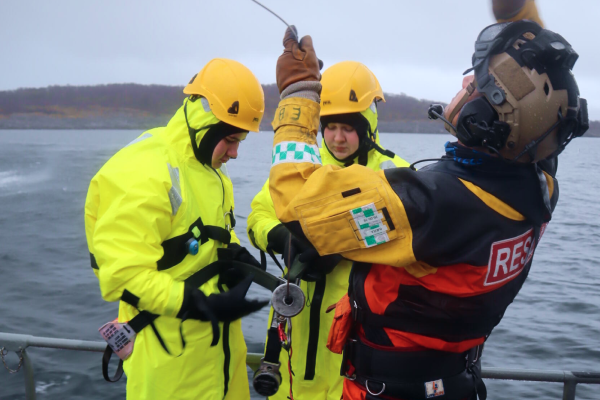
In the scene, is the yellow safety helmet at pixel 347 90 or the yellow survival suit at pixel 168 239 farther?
the yellow safety helmet at pixel 347 90

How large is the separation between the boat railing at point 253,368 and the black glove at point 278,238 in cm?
62

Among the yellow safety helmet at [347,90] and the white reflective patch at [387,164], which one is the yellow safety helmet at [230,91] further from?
the white reflective patch at [387,164]

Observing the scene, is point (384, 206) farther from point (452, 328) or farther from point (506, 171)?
point (452, 328)

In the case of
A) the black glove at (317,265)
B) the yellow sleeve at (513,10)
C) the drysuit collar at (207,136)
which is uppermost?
the yellow sleeve at (513,10)

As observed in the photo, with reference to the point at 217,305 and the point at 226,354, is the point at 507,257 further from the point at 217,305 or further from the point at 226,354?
the point at 226,354

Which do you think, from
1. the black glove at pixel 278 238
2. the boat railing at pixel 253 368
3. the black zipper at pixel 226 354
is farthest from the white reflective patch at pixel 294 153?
the boat railing at pixel 253 368

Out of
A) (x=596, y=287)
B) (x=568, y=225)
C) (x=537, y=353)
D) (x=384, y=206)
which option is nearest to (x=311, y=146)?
(x=384, y=206)

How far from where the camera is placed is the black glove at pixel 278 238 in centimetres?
271

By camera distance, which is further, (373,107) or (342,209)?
(373,107)

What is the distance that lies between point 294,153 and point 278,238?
3.70ft

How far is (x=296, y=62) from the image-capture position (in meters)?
1.73

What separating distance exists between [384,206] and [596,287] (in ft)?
35.4

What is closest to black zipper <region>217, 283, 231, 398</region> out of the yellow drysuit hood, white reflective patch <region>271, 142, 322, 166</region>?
the yellow drysuit hood

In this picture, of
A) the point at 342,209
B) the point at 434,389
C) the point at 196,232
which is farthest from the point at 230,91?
the point at 434,389
